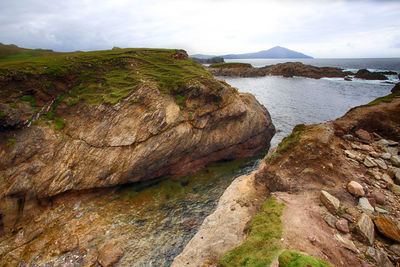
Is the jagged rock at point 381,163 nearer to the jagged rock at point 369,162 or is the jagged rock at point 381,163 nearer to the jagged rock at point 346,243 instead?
the jagged rock at point 369,162

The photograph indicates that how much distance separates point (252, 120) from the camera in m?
27.0

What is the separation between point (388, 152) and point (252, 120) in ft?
49.0

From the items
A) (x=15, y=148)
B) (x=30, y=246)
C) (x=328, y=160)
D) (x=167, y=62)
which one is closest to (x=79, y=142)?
(x=15, y=148)

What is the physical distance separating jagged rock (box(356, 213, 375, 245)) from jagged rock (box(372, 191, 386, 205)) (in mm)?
2060

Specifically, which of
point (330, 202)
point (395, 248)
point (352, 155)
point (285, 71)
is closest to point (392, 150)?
point (352, 155)

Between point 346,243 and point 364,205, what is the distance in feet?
10.8

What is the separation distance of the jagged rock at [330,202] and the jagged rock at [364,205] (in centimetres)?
108

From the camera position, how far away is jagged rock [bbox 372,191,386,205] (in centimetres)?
1064

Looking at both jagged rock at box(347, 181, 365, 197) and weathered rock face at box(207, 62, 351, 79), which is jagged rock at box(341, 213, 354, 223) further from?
weathered rock face at box(207, 62, 351, 79)

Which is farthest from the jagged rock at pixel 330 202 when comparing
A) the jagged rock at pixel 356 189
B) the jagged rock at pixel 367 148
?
the jagged rock at pixel 367 148

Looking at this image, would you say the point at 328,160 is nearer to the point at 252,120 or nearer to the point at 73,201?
the point at 252,120

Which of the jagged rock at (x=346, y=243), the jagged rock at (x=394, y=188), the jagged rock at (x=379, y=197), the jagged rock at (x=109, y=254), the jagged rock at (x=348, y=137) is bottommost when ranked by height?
the jagged rock at (x=109, y=254)

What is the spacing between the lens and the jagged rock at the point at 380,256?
786 cm

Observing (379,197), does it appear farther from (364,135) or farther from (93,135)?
(93,135)
